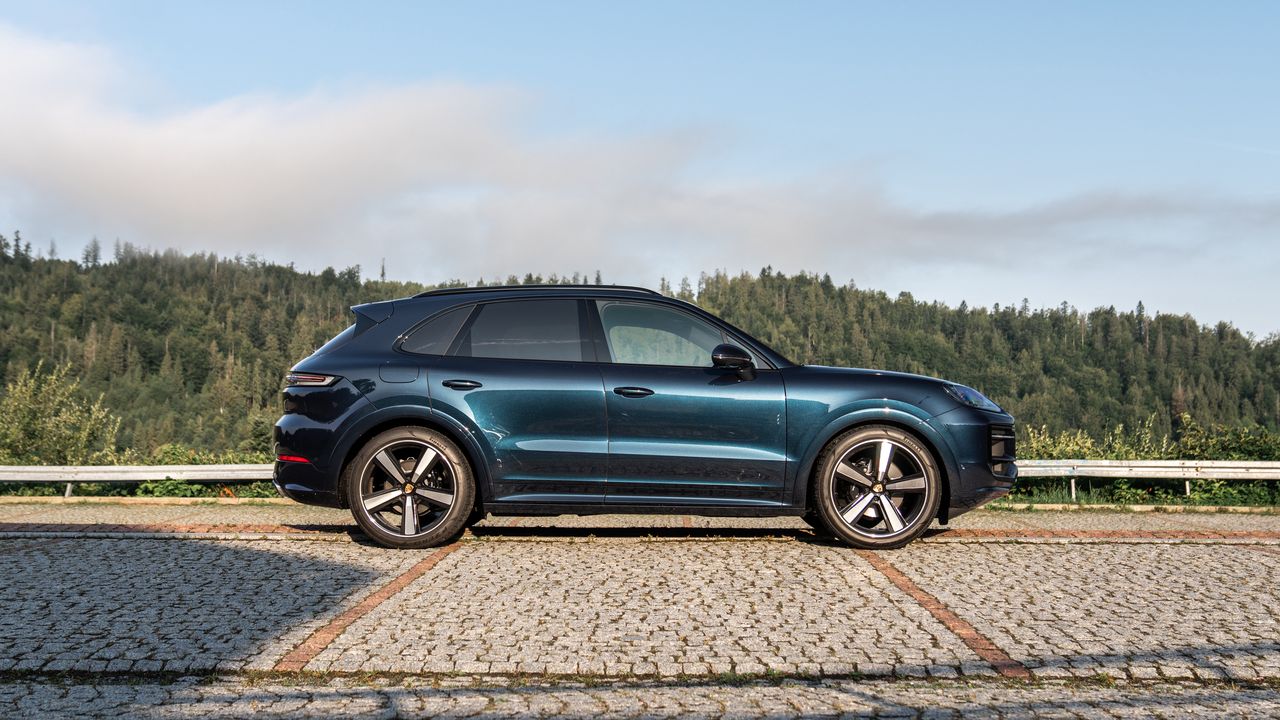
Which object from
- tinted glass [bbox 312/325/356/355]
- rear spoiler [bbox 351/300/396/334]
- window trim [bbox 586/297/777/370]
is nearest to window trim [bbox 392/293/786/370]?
window trim [bbox 586/297/777/370]

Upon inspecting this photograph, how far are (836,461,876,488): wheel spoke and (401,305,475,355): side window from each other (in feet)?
8.88

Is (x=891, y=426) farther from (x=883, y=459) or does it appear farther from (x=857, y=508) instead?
(x=857, y=508)

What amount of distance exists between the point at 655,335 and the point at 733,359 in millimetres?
617

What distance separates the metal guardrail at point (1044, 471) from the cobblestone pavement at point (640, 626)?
3980mm

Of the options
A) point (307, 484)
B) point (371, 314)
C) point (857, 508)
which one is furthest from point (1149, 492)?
point (307, 484)

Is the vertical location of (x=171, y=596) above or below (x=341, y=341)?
below

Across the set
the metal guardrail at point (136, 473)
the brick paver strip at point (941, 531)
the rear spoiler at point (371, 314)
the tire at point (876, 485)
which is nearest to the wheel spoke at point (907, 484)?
the tire at point (876, 485)

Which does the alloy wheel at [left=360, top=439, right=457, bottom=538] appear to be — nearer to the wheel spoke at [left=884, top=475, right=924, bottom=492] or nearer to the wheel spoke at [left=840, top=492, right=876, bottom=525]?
the wheel spoke at [left=840, top=492, right=876, bottom=525]

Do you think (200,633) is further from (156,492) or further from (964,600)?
(156,492)

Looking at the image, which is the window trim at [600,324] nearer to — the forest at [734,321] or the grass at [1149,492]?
the grass at [1149,492]

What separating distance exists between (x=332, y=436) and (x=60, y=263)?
20325cm

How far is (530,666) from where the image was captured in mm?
4332

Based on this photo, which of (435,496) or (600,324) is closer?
(435,496)

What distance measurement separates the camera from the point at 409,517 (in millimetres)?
7180
